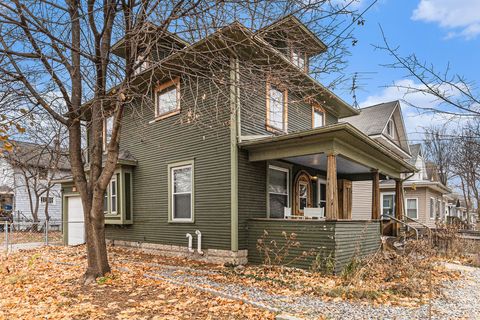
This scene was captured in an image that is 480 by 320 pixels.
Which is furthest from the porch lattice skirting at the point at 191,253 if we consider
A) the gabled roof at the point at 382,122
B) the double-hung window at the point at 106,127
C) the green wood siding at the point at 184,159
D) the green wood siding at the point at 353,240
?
the gabled roof at the point at 382,122

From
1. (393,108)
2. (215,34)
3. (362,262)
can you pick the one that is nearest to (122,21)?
(215,34)

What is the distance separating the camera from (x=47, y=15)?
266 inches

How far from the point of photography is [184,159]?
10508 millimetres

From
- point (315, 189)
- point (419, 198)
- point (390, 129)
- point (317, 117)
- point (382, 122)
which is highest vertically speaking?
point (382, 122)

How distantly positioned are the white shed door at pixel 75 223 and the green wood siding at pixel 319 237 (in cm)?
881

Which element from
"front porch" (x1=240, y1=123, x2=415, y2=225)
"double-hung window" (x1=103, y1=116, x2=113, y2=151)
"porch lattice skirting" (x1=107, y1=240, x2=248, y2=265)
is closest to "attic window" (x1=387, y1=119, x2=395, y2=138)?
"front porch" (x1=240, y1=123, x2=415, y2=225)

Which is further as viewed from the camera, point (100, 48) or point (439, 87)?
point (100, 48)

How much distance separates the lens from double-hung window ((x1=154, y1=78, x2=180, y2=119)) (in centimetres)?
1083

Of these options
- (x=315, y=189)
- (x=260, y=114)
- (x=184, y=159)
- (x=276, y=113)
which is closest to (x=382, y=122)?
(x=315, y=189)

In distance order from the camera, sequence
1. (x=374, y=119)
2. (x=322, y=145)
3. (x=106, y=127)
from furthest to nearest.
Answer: (x=374, y=119)
(x=106, y=127)
(x=322, y=145)

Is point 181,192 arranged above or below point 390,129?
below

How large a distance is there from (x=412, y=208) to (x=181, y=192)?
15050 mm

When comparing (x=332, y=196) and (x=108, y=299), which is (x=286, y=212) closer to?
(x=332, y=196)

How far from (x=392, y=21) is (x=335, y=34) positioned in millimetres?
1310
